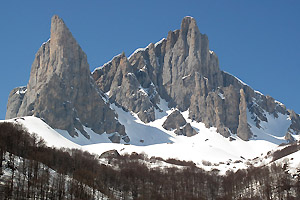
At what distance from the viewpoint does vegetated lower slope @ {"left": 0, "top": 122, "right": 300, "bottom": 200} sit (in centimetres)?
7444

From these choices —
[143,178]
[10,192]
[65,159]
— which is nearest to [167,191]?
[143,178]

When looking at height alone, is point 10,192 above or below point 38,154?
below

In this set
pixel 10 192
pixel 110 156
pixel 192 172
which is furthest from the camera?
pixel 110 156

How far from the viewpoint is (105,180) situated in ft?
340

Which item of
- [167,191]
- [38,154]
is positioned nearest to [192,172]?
[167,191]

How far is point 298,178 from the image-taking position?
104500 millimetres

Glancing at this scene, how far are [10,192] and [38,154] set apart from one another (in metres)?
25.4

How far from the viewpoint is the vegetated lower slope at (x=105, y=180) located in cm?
7444

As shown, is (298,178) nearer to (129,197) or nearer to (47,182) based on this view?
(129,197)

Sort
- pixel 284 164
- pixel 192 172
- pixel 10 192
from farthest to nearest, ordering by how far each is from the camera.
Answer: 1. pixel 192 172
2. pixel 284 164
3. pixel 10 192

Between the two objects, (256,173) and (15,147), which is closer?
(15,147)

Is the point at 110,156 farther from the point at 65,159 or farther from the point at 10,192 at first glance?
the point at 10,192

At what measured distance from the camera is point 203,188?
120562 mm

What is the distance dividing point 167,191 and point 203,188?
1447cm
